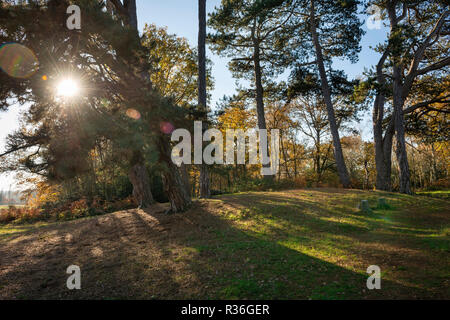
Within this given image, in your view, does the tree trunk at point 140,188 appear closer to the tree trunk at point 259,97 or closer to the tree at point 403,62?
the tree trunk at point 259,97

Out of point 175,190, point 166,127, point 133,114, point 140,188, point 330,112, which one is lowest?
point 140,188

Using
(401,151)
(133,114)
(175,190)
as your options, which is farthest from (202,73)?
(401,151)

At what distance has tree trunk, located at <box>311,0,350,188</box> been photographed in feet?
41.6

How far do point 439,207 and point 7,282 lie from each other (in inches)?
453

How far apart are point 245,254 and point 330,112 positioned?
10.8 meters

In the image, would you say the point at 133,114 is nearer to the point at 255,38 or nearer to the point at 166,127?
the point at 166,127

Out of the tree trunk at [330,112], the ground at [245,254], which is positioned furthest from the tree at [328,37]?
the ground at [245,254]

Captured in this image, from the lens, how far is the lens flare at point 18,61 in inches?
163

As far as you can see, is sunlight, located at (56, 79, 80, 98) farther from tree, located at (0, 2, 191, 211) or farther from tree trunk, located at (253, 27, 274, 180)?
tree trunk, located at (253, 27, 274, 180)

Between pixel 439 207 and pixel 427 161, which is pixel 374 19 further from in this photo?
pixel 427 161

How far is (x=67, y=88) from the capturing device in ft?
16.0

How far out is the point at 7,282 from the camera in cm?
419

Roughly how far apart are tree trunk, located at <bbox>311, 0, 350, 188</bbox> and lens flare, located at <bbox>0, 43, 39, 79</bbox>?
12.6 metres

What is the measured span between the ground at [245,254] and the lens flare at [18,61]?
3.74 meters
